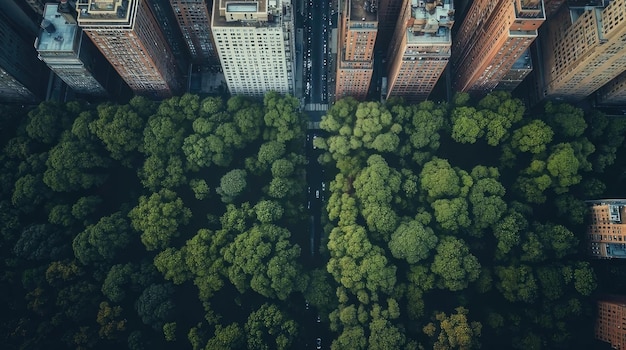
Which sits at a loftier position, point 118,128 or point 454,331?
point 118,128

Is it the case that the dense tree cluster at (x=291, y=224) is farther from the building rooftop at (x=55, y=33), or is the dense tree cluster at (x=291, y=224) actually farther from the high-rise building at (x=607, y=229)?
the building rooftop at (x=55, y=33)

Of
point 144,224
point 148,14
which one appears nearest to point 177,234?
point 144,224

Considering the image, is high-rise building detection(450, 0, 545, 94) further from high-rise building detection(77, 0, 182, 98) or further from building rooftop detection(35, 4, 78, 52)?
building rooftop detection(35, 4, 78, 52)

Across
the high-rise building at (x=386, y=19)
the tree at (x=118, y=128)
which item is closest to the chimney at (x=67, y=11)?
the tree at (x=118, y=128)

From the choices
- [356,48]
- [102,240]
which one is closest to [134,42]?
[102,240]

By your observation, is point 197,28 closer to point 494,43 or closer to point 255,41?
point 255,41

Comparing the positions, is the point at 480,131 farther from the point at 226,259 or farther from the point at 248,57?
the point at 226,259
